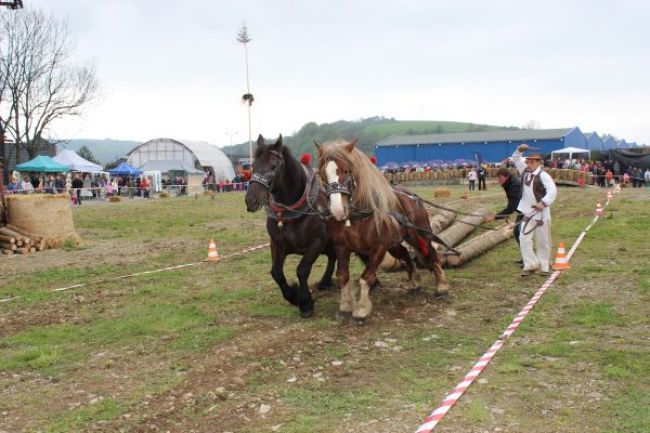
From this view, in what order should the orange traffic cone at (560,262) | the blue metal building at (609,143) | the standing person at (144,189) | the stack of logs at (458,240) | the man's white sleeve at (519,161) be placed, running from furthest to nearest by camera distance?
the blue metal building at (609,143) → the standing person at (144,189) → the man's white sleeve at (519,161) → the stack of logs at (458,240) → the orange traffic cone at (560,262)

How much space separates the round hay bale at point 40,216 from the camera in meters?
14.0

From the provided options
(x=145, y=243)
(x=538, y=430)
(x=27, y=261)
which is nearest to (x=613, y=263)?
A: (x=538, y=430)

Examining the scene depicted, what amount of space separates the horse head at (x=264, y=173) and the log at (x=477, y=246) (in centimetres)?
413

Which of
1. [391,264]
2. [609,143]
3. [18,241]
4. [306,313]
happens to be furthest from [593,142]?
[306,313]

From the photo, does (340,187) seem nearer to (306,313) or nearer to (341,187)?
(341,187)

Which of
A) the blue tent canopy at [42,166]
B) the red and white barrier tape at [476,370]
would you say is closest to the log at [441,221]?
the red and white barrier tape at [476,370]

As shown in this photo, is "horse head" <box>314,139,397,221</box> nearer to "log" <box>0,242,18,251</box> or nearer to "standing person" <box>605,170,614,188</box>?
"log" <box>0,242,18,251</box>

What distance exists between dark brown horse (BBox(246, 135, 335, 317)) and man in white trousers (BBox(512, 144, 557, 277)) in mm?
3744

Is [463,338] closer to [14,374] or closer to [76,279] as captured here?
[14,374]

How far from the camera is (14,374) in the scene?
5.37 metres

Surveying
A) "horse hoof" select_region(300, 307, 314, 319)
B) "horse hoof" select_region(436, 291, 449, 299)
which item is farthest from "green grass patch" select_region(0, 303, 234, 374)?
"horse hoof" select_region(436, 291, 449, 299)

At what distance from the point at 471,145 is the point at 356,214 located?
53.8m

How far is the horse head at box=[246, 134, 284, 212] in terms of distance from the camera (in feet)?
20.7

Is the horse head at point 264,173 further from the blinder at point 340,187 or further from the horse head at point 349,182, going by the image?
the blinder at point 340,187
